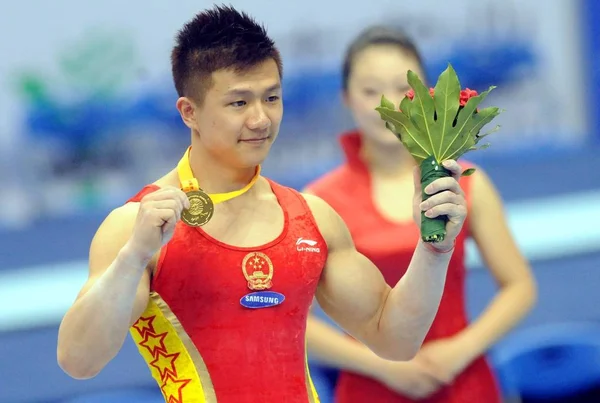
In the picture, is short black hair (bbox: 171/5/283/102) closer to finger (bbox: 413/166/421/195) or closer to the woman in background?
finger (bbox: 413/166/421/195)

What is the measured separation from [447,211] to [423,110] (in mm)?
213

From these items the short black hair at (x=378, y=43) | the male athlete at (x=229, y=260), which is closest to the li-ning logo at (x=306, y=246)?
the male athlete at (x=229, y=260)

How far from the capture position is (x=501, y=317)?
11.0 feet

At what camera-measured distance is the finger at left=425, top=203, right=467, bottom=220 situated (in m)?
2.26

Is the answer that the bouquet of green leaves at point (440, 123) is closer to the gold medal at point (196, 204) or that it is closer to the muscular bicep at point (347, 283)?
the muscular bicep at point (347, 283)

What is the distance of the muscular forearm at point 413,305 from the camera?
8.01 ft

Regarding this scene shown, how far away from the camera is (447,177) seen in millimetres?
2291

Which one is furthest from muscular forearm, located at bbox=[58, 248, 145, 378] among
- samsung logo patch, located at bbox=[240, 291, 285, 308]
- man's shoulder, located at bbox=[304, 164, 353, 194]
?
man's shoulder, located at bbox=[304, 164, 353, 194]

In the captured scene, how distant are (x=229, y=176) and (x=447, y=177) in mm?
490

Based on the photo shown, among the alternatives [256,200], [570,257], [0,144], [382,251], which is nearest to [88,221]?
[0,144]

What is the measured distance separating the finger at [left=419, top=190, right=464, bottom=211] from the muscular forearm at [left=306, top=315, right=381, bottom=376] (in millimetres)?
1063

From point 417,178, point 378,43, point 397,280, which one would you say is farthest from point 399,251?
point 417,178

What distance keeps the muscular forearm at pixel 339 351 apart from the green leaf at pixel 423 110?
43.5 inches

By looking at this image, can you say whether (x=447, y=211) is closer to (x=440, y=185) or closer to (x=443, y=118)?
(x=440, y=185)
